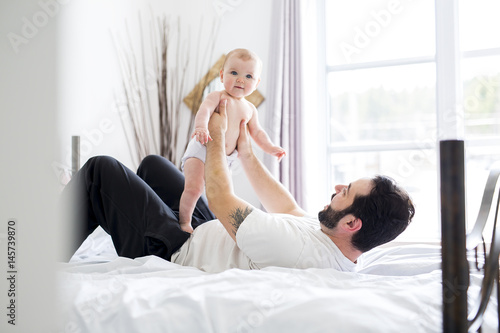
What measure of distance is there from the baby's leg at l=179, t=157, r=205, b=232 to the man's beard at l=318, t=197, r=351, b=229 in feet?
1.64

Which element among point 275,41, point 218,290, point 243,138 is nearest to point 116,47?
point 275,41

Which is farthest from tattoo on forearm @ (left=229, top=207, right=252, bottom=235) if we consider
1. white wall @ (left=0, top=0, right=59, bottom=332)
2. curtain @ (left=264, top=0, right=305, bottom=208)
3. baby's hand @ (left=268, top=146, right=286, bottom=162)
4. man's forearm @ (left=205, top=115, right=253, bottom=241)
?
curtain @ (left=264, top=0, right=305, bottom=208)

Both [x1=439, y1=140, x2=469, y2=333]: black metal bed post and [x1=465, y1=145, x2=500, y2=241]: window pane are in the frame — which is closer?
[x1=439, y1=140, x2=469, y2=333]: black metal bed post

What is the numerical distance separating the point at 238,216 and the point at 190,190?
0.40m

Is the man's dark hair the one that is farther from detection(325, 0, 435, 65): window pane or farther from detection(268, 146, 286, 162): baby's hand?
detection(325, 0, 435, 65): window pane

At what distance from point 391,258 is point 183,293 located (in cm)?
89

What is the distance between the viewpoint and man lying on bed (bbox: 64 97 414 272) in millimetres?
1375

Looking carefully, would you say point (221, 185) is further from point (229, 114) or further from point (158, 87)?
point (158, 87)

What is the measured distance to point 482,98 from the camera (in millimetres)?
3131

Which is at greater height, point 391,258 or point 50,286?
point 50,286

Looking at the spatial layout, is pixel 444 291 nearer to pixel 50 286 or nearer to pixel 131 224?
pixel 50 286

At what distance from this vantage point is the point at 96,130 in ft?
9.74

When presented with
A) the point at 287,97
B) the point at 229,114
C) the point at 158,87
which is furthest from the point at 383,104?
the point at 229,114

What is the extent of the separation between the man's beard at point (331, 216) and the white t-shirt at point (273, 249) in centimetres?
4
